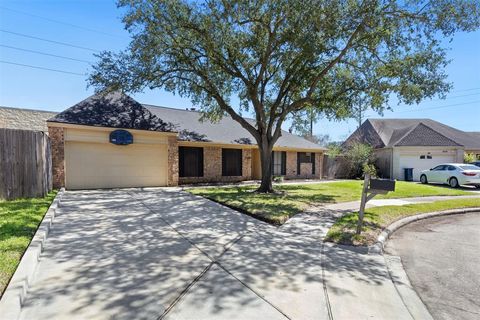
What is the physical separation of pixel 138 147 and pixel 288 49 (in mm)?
8655

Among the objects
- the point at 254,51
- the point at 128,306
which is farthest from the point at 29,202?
the point at 254,51

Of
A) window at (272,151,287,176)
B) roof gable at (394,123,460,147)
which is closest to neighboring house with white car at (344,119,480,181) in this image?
roof gable at (394,123,460,147)

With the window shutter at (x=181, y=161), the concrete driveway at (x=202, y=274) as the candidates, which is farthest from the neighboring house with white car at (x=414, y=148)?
the concrete driveway at (x=202, y=274)

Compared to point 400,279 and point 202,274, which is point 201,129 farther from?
point 400,279

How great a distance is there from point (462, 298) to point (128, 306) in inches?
162

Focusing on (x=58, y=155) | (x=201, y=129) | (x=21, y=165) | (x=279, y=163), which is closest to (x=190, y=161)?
(x=201, y=129)

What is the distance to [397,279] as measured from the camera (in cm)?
430

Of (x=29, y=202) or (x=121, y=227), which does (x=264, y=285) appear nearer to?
(x=121, y=227)

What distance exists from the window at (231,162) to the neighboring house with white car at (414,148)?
1432cm

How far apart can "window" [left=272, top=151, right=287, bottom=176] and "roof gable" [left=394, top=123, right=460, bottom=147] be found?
10369 mm

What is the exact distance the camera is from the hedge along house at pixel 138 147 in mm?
13086

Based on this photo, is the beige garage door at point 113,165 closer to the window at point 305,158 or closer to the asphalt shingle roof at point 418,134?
the window at point 305,158

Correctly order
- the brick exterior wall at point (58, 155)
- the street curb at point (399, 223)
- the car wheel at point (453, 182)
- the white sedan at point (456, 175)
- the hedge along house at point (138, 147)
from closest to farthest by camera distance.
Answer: the street curb at point (399, 223)
the brick exterior wall at point (58, 155)
the hedge along house at point (138, 147)
the white sedan at point (456, 175)
the car wheel at point (453, 182)

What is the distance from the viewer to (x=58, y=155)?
1259cm
